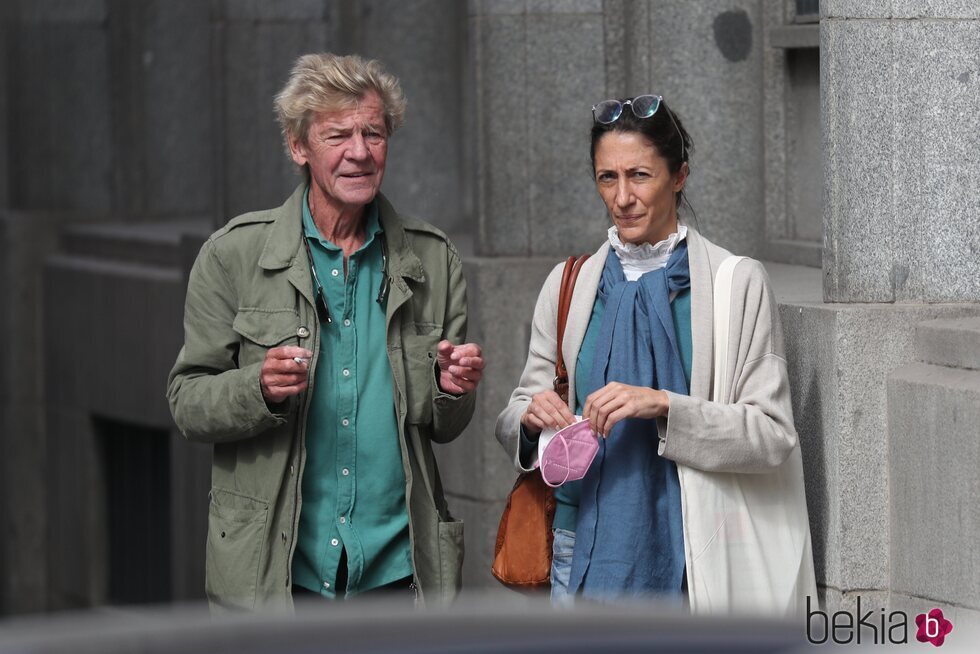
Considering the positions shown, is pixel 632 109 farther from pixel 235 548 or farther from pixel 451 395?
pixel 235 548

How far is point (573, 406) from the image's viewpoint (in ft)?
14.8

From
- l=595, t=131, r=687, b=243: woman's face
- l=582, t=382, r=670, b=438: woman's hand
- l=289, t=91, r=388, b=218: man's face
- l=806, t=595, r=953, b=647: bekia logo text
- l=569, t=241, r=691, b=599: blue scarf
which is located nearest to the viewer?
l=582, t=382, r=670, b=438: woman's hand

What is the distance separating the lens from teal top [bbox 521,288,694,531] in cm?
441

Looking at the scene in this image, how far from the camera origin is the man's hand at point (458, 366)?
14.5 ft

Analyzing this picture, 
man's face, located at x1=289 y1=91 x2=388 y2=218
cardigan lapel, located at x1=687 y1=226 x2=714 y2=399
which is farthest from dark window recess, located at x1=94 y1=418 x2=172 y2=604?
cardigan lapel, located at x1=687 y1=226 x2=714 y2=399

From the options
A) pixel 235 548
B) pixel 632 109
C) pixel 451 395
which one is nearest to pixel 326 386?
pixel 451 395

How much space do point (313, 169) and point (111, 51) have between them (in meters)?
8.12

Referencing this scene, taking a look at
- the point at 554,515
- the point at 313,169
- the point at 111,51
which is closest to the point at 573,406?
the point at 554,515

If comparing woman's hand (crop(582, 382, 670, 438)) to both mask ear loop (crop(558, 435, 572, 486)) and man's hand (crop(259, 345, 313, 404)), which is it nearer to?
mask ear loop (crop(558, 435, 572, 486))

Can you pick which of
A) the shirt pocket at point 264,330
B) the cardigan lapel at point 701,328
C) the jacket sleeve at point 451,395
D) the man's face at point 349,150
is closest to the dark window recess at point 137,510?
the jacket sleeve at point 451,395

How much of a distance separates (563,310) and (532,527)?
0.56 m

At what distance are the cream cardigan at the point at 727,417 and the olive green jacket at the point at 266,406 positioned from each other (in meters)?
0.27

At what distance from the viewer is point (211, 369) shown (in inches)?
180

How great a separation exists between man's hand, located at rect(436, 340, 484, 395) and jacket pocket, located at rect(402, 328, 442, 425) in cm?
5
